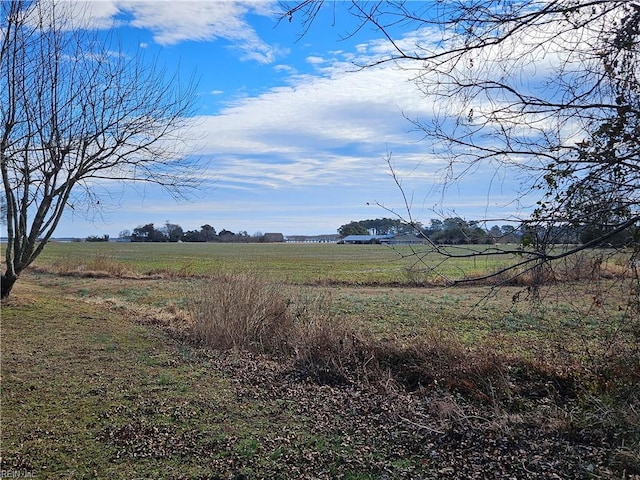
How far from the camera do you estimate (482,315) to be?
15.4 metres

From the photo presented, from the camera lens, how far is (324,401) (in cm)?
646

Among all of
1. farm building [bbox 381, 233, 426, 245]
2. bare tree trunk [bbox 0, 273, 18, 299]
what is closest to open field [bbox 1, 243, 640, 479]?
farm building [bbox 381, 233, 426, 245]

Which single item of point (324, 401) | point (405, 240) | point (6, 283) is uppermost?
point (405, 240)

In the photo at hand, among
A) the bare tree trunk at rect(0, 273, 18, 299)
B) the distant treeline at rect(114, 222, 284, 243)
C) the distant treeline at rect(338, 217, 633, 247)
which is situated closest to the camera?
the distant treeline at rect(338, 217, 633, 247)

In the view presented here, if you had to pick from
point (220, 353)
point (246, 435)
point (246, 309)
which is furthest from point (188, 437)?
point (246, 309)

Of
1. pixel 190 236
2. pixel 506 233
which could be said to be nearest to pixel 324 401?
pixel 506 233

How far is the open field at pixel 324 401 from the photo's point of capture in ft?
14.8

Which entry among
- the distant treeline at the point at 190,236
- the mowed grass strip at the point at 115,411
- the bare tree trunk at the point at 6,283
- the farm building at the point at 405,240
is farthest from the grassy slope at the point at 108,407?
the distant treeline at the point at 190,236

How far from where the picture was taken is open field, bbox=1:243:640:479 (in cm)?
450

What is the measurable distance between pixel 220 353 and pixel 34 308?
6.07 meters

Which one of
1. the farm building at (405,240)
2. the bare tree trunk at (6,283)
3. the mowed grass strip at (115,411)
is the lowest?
the mowed grass strip at (115,411)

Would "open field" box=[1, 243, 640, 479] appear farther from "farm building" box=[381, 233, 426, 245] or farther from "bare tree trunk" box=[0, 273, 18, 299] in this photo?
"bare tree trunk" box=[0, 273, 18, 299]

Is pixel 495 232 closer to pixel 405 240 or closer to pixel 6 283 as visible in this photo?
pixel 405 240

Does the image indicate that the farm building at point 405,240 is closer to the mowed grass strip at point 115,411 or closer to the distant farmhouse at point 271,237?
the mowed grass strip at point 115,411
